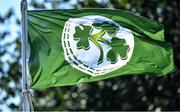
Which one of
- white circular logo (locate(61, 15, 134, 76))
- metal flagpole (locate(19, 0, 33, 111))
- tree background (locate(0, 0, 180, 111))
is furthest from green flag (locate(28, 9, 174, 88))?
tree background (locate(0, 0, 180, 111))

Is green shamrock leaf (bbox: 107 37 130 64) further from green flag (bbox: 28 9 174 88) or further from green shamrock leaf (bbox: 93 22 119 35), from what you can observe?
green shamrock leaf (bbox: 93 22 119 35)

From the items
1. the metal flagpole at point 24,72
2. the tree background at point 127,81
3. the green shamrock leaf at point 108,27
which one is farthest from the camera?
the tree background at point 127,81

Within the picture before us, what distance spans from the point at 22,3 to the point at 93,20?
4.13 feet

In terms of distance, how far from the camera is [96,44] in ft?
35.2

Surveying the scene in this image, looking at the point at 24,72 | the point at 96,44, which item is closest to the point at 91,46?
the point at 96,44

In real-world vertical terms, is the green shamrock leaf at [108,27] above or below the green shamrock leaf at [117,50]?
above

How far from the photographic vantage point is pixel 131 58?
428 inches

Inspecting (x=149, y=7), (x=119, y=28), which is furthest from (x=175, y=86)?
(x=119, y=28)

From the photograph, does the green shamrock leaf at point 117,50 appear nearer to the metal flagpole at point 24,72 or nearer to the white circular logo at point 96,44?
the white circular logo at point 96,44

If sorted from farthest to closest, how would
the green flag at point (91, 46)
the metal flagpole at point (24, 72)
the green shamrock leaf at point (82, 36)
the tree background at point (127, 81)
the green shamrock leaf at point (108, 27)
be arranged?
the tree background at point (127, 81)
the green shamrock leaf at point (108, 27)
the green shamrock leaf at point (82, 36)
the green flag at point (91, 46)
the metal flagpole at point (24, 72)

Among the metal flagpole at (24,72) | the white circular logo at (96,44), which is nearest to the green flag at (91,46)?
the white circular logo at (96,44)

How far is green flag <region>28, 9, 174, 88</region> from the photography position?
10461 millimetres

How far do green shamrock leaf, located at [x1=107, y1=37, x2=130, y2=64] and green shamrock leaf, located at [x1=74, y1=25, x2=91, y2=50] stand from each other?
44 centimetres

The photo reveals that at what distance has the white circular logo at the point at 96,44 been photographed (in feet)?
34.6
